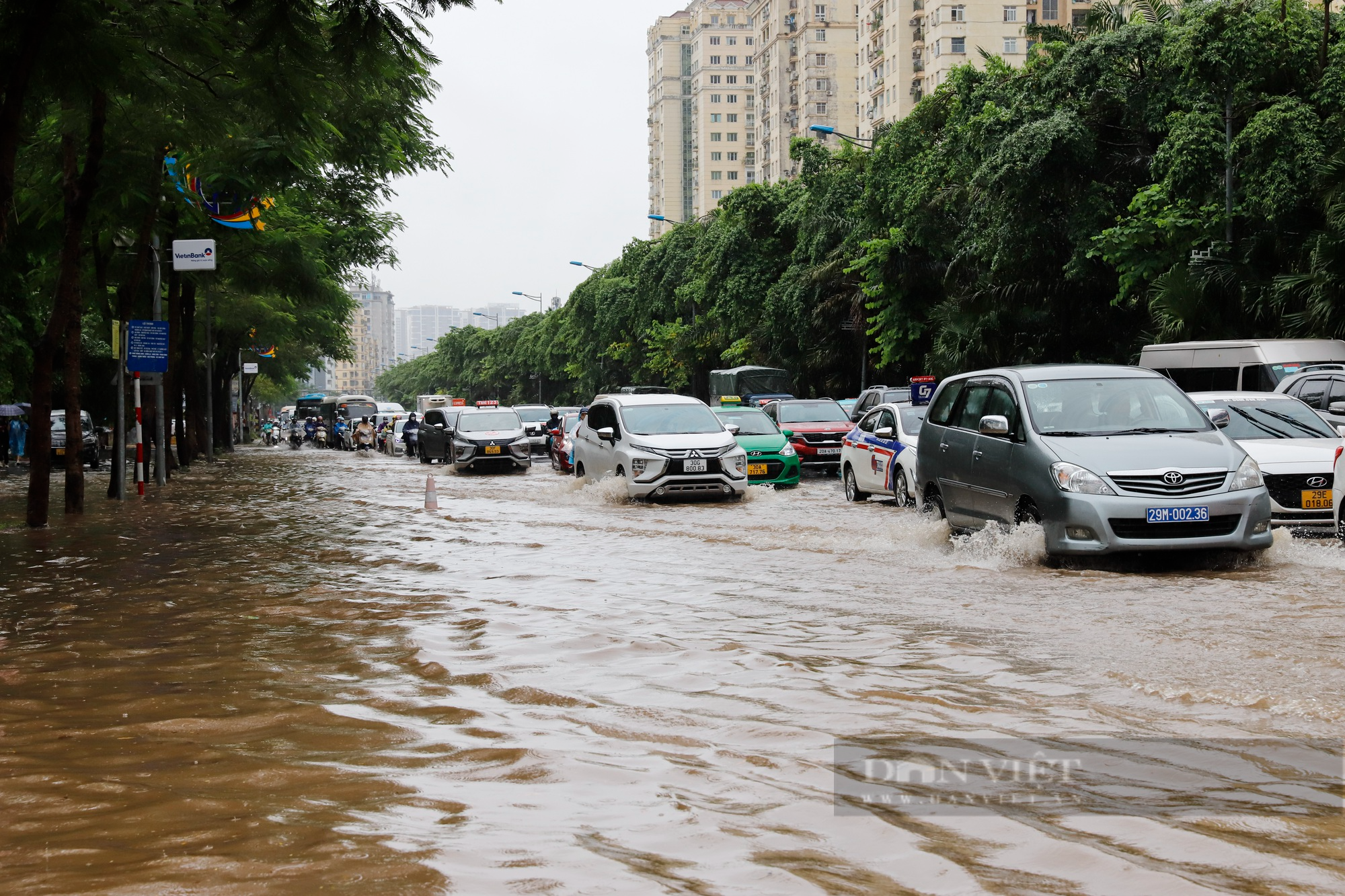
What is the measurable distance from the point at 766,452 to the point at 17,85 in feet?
46.3

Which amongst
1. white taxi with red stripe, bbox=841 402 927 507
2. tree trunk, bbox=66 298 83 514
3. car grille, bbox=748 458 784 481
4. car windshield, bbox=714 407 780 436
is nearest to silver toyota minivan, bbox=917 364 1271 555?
white taxi with red stripe, bbox=841 402 927 507

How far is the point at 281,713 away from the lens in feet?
20.5

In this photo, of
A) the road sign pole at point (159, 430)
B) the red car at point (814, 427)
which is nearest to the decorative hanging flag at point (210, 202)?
the road sign pole at point (159, 430)

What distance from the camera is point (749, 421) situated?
949 inches

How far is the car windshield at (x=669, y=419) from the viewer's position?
21.0m

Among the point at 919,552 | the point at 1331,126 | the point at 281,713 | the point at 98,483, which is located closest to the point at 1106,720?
the point at 281,713

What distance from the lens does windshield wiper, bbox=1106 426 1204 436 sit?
11.4 meters

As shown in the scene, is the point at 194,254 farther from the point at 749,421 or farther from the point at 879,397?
the point at 879,397

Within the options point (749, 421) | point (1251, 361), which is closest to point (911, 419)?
point (749, 421)

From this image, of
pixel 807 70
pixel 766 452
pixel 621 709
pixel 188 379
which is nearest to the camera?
pixel 621 709

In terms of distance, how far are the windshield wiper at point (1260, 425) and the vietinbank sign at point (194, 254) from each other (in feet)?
50.3

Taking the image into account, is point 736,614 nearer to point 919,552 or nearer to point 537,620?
point 537,620

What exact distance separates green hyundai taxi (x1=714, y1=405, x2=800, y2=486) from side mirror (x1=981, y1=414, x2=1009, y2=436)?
11.4m

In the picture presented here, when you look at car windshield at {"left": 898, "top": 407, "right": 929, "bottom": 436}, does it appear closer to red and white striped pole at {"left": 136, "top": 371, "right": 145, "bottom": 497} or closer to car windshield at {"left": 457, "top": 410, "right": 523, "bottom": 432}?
red and white striped pole at {"left": 136, "top": 371, "right": 145, "bottom": 497}
